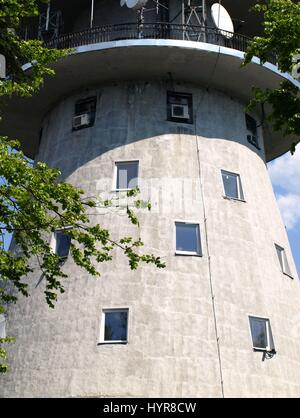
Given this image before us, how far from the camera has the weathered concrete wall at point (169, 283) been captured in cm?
1642

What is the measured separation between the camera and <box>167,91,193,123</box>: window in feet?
70.6

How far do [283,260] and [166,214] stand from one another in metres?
5.30

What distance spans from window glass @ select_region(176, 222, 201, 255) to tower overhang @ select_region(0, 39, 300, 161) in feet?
22.2

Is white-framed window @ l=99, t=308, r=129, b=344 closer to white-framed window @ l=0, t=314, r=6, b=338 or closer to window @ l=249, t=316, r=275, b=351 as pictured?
white-framed window @ l=0, t=314, r=6, b=338

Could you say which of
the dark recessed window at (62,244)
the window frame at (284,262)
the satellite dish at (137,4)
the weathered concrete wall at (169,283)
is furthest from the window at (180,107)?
the dark recessed window at (62,244)

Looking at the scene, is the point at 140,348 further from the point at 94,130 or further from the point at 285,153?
the point at 285,153

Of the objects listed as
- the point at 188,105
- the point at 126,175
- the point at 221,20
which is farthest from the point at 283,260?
the point at 221,20

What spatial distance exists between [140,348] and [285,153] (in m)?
15.2

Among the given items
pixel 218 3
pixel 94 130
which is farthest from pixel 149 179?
pixel 218 3

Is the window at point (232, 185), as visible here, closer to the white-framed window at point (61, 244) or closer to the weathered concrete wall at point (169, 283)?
the weathered concrete wall at point (169, 283)

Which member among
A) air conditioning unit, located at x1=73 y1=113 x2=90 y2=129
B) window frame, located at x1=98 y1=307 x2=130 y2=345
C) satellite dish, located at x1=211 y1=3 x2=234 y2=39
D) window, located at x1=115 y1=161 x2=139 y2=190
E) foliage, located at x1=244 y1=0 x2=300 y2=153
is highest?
satellite dish, located at x1=211 y1=3 x2=234 y2=39

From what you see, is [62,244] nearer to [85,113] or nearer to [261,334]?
[85,113]

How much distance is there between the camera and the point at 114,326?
17156 mm

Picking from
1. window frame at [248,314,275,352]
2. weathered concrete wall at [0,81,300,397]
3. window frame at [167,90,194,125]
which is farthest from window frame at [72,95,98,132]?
window frame at [248,314,275,352]
